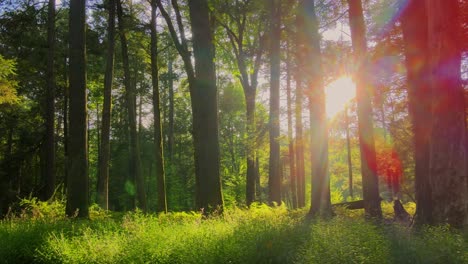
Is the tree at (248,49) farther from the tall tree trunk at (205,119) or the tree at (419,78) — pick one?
the tree at (419,78)

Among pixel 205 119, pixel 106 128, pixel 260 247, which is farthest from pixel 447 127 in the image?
pixel 106 128

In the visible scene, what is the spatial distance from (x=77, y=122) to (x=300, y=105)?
10.5 m

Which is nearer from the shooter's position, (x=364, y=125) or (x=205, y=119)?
(x=205, y=119)

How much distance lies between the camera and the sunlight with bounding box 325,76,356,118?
16.3 m

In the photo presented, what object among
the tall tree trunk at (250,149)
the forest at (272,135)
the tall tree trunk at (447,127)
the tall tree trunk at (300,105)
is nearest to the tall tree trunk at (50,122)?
the forest at (272,135)

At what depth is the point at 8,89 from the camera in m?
12.3

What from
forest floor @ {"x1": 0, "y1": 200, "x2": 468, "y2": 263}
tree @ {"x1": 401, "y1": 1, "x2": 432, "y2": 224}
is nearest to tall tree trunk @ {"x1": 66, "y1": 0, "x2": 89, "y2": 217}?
forest floor @ {"x1": 0, "y1": 200, "x2": 468, "y2": 263}

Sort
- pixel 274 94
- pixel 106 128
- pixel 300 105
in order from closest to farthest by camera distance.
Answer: pixel 274 94
pixel 106 128
pixel 300 105

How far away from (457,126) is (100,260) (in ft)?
20.6

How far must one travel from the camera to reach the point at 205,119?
9.62 meters

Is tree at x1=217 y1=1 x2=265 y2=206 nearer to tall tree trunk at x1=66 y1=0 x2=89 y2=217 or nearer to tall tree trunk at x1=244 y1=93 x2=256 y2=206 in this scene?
tall tree trunk at x1=244 y1=93 x2=256 y2=206

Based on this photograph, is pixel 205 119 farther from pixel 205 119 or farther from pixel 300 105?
pixel 300 105

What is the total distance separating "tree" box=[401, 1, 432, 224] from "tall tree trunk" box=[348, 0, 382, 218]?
1.09 m

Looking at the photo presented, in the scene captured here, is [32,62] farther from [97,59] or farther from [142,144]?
[142,144]
